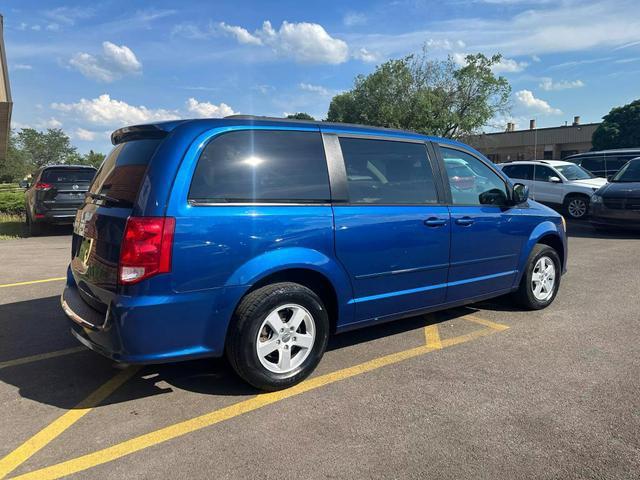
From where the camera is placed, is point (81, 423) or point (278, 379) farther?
point (278, 379)

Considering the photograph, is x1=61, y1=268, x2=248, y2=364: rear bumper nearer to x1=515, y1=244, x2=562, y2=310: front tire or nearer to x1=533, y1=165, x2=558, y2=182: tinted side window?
x1=515, y1=244, x2=562, y2=310: front tire

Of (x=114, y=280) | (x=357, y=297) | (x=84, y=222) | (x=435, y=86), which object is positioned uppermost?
(x=435, y=86)

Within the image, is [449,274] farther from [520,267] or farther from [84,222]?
[84,222]

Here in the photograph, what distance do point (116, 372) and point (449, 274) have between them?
2.85 m

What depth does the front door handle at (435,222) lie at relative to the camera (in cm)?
410

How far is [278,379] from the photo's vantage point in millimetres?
3412

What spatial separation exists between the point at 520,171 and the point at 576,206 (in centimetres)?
204

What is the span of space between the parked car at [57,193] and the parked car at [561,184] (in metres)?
11.3

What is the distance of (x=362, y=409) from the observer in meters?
3.19

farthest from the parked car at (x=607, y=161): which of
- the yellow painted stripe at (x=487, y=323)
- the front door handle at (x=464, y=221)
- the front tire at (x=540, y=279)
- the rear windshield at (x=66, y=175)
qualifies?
the rear windshield at (x=66, y=175)

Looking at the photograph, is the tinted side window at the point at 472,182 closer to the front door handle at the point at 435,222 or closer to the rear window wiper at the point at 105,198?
the front door handle at the point at 435,222

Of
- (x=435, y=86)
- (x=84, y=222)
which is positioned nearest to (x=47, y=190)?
(x=84, y=222)

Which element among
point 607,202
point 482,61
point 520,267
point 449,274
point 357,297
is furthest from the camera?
point 482,61

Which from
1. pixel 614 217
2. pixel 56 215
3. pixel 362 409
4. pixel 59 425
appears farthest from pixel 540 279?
pixel 56 215
